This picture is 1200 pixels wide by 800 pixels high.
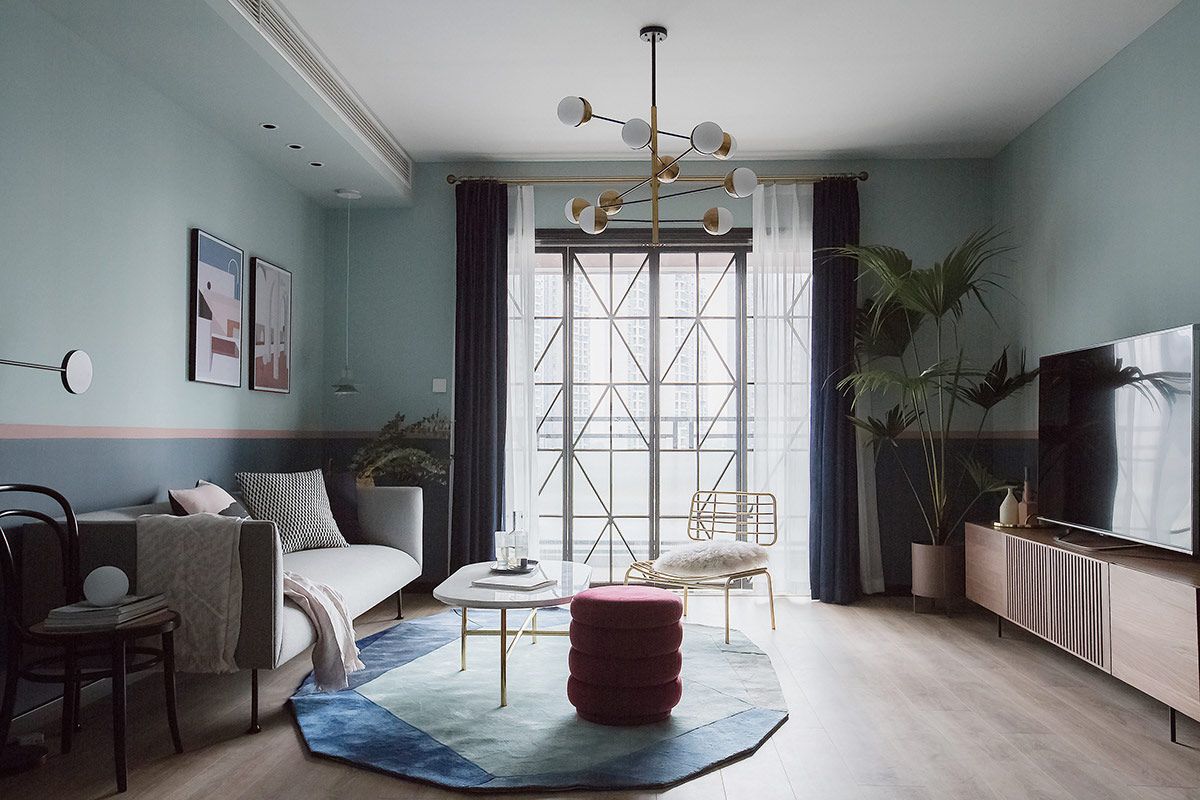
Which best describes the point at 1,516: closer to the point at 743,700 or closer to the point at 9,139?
the point at 9,139

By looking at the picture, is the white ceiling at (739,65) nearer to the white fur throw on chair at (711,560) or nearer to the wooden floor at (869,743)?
the white fur throw on chair at (711,560)

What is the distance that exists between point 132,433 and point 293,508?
0.85 metres

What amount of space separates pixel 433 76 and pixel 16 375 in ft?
7.77

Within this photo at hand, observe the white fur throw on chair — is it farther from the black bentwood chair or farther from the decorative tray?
the black bentwood chair

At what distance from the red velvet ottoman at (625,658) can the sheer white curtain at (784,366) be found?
8.28ft

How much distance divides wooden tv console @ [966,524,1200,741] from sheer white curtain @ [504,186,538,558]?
8.65 ft

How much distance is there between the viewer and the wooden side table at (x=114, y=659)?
251 centimetres

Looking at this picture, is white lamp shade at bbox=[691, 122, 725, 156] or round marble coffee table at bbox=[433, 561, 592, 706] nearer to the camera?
round marble coffee table at bbox=[433, 561, 592, 706]

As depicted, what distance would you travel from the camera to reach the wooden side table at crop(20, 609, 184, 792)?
251 centimetres

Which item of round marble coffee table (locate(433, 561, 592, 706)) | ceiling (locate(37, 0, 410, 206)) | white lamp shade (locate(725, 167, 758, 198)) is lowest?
round marble coffee table (locate(433, 561, 592, 706))

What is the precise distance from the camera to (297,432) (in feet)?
17.7

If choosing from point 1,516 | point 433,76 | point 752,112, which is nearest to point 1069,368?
point 752,112

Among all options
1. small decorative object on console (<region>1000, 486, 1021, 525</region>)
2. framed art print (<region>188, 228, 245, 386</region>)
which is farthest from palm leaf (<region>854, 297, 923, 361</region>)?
framed art print (<region>188, 228, 245, 386</region>)

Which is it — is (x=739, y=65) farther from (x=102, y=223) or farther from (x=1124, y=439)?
(x=102, y=223)
